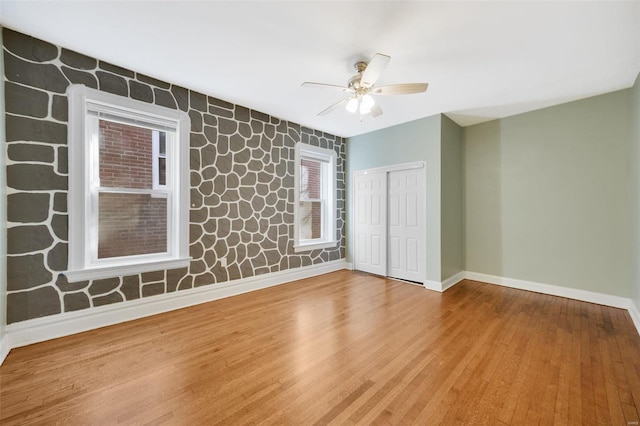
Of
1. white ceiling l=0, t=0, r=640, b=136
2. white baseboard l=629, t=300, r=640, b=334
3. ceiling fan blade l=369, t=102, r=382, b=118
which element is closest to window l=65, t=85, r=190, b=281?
white ceiling l=0, t=0, r=640, b=136

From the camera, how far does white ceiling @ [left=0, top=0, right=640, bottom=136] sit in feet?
6.31

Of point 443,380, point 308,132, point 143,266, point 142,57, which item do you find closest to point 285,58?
point 142,57

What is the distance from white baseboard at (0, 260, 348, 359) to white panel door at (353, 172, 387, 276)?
68.3 inches

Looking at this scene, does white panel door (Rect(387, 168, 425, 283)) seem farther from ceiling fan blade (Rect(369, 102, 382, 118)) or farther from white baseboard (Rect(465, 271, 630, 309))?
ceiling fan blade (Rect(369, 102, 382, 118))

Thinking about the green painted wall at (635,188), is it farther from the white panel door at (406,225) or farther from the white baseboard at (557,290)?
the white panel door at (406,225)

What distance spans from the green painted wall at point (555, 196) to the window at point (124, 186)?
4734 millimetres

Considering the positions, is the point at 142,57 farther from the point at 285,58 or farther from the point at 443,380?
the point at 443,380

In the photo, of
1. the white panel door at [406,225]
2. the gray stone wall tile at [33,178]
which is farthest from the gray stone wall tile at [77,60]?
the white panel door at [406,225]

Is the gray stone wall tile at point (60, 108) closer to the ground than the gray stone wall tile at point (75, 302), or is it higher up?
higher up

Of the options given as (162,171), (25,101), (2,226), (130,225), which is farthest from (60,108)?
(130,225)

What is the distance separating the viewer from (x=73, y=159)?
8.20ft

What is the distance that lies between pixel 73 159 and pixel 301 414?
10.1 ft

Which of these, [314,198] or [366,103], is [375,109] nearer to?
[366,103]

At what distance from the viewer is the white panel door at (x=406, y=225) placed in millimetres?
4203
